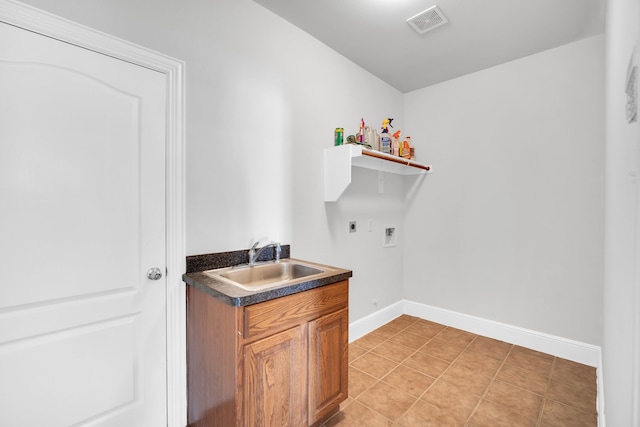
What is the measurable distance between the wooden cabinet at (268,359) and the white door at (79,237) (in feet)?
0.88

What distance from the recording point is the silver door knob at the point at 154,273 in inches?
61.2

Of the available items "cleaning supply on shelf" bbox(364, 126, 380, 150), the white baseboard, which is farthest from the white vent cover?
the white baseboard

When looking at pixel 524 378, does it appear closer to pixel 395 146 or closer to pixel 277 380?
pixel 277 380

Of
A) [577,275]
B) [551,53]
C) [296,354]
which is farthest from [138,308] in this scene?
[551,53]

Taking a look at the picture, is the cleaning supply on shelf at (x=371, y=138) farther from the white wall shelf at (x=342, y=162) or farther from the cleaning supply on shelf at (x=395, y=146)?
the cleaning supply on shelf at (x=395, y=146)

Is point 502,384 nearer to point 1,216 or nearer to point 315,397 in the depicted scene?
point 315,397

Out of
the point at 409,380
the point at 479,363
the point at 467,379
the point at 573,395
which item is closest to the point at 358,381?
the point at 409,380

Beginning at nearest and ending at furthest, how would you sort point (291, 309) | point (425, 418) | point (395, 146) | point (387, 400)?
point (291, 309), point (425, 418), point (387, 400), point (395, 146)

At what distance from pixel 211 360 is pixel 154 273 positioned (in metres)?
0.55

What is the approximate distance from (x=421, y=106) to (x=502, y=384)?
2.80 metres

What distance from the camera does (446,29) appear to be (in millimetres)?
2291

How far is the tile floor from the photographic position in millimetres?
1779

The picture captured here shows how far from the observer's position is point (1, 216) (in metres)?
1.18

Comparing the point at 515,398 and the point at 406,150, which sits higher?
the point at 406,150
